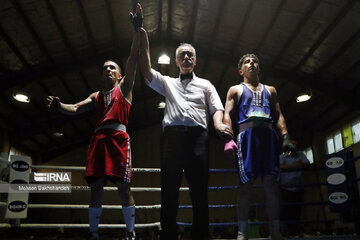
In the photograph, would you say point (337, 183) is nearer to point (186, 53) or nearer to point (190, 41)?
point (186, 53)

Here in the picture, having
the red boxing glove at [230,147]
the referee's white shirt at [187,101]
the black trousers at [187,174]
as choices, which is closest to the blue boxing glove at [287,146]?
the red boxing glove at [230,147]

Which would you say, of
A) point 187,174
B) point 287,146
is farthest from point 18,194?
point 287,146

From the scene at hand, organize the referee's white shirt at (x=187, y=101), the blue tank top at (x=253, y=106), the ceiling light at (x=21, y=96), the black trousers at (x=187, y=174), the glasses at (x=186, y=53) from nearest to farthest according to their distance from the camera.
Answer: the black trousers at (x=187, y=174), the referee's white shirt at (x=187, y=101), the glasses at (x=186, y=53), the blue tank top at (x=253, y=106), the ceiling light at (x=21, y=96)

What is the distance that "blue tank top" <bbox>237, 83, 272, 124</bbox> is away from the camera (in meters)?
2.90

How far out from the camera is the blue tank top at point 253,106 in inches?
114

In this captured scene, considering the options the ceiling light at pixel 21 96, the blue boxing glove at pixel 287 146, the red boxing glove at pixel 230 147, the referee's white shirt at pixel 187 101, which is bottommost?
the red boxing glove at pixel 230 147

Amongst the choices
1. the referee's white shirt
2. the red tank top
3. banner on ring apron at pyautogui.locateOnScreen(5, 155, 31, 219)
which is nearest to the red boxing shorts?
the red tank top

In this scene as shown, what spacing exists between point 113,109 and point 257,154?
1336 mm

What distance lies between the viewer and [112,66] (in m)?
3.26

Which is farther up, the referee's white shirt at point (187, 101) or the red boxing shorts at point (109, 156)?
the referee's white shirt at point (187, 101)

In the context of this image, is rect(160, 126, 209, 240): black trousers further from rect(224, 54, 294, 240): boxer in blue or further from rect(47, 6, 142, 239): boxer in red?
rect(47, 6, 142, 239): boxer in red

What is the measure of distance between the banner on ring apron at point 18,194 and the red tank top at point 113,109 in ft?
6.07

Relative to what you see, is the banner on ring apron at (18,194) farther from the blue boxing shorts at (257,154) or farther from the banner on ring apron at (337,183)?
the banner on ring apron at (337,183)

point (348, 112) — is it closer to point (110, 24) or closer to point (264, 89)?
point (110, 24)
